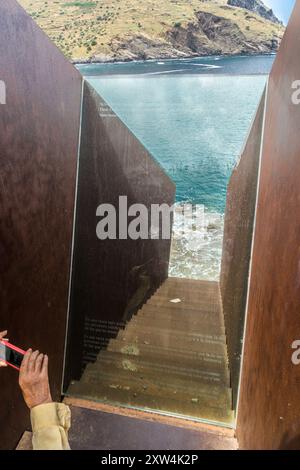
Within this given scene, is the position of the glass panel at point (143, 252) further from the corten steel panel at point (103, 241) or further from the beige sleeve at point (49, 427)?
the beige sleeve at point (49, 427)

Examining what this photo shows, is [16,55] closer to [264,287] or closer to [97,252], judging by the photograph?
[97,252]

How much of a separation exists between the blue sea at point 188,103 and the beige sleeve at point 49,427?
2495 millimetres

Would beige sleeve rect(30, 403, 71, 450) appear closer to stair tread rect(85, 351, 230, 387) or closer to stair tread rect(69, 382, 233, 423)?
stair tread rect(69, 382, 233, 423)

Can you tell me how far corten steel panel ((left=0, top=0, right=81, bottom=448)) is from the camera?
170 centimetres

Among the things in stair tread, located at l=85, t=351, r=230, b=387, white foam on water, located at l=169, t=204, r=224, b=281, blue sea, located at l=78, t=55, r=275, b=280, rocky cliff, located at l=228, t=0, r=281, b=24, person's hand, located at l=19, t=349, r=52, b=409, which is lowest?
stair tread, located at l=85, t=351, r=230, b=387

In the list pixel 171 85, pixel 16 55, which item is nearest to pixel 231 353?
pixel 171 85

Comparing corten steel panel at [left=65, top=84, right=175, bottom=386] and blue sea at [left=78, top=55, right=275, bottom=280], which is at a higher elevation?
blue sea at [left=78, top=55, right=275, bottom=280]

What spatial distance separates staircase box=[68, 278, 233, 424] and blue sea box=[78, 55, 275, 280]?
5.38ft

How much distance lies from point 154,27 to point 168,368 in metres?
3.29

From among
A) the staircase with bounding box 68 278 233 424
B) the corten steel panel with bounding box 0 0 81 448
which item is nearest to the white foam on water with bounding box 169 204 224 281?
the staircase with bounding box 68 278 233 424

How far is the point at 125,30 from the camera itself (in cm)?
309

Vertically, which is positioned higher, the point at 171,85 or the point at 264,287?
the point at 171,85

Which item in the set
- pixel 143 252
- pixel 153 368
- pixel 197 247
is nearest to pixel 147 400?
pixel 153 368

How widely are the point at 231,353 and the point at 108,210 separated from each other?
168 centimetres
